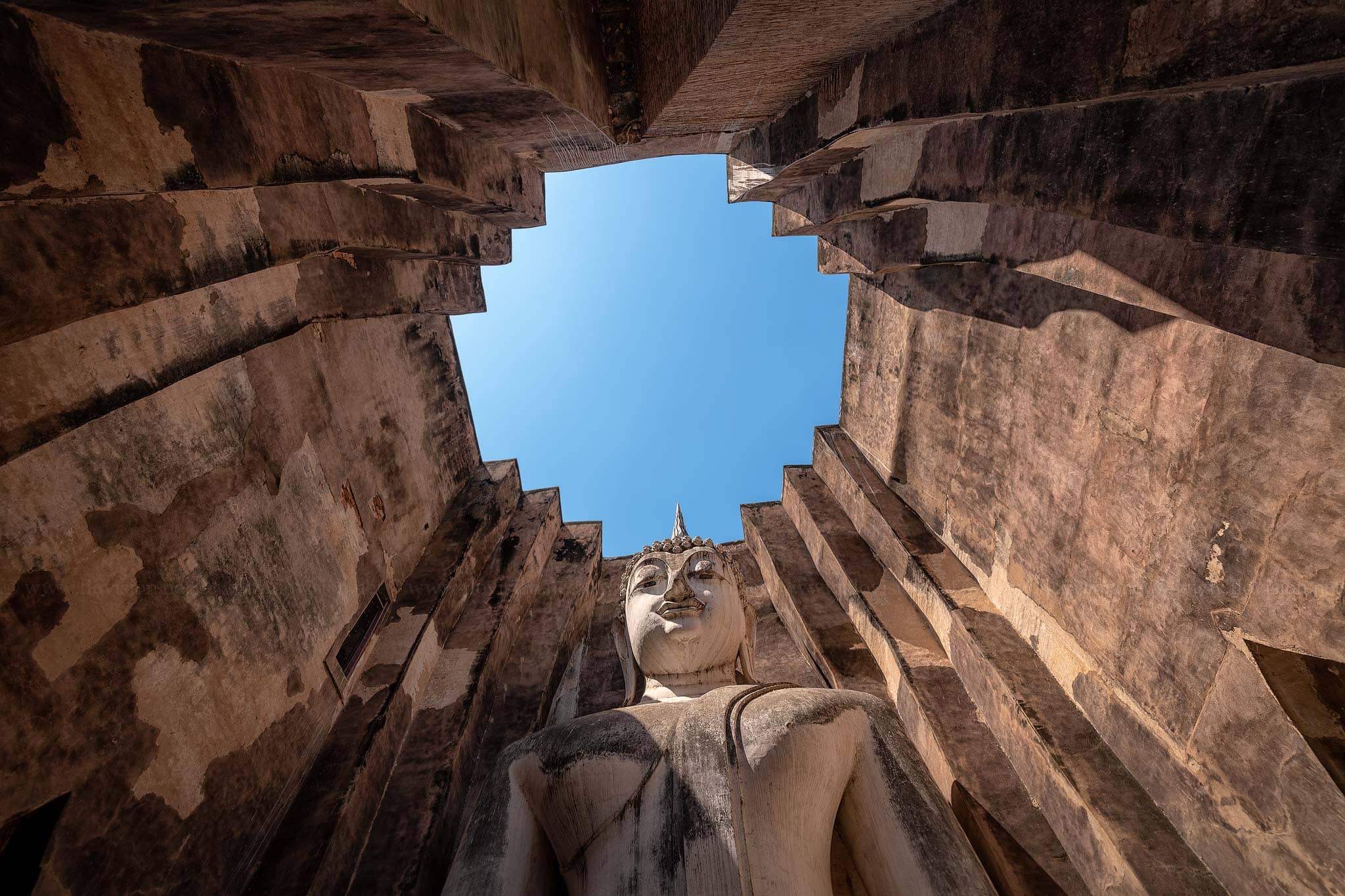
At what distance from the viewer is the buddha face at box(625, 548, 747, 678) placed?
128 inches

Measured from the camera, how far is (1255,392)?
224cm

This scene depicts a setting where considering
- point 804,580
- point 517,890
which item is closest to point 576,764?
point 517,890

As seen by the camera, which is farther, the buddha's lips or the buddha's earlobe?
the buddha's earlobe

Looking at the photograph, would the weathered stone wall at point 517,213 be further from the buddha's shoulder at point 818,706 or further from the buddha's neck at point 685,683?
the buddha's neck at point 685,683

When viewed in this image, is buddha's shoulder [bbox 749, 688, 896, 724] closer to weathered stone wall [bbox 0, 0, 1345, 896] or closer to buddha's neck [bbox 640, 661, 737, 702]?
buddha's neck [bbox 640, 661, 737, 702]

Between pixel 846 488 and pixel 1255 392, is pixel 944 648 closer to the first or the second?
pixel 846 488

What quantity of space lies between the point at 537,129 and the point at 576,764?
3.56 meters

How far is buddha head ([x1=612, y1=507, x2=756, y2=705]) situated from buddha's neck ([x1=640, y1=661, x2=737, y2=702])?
14 millimetres

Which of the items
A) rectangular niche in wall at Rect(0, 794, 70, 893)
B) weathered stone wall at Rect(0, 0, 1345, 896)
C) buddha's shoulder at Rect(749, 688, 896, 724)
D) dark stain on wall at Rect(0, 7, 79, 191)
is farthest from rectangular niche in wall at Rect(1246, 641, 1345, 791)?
rectangular niche in wall at Rect(0, 794, 70, 893)

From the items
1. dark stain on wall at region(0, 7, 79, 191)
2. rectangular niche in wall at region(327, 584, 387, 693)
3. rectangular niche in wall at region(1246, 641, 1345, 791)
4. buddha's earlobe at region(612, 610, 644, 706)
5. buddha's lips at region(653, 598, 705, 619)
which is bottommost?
buddha's earlobe at region(612, 610, 644, 706)

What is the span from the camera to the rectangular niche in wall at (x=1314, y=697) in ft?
6.72

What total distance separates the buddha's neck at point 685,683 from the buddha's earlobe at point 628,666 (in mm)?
77

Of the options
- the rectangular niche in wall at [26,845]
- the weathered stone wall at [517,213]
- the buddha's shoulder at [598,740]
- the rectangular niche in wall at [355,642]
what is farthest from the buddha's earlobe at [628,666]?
the rectangular niche in wall at [26,845]

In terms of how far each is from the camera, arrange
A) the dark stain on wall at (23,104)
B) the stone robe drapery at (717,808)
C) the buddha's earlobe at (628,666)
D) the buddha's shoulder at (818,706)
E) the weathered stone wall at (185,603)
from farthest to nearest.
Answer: the buddha's earlobe at (628,666) → the buddha's shoulder at (818,706) → the stone robe drapery at (717,808) → the weathered stone wall at (185,603) → the dark stain on wall at (23,104)
